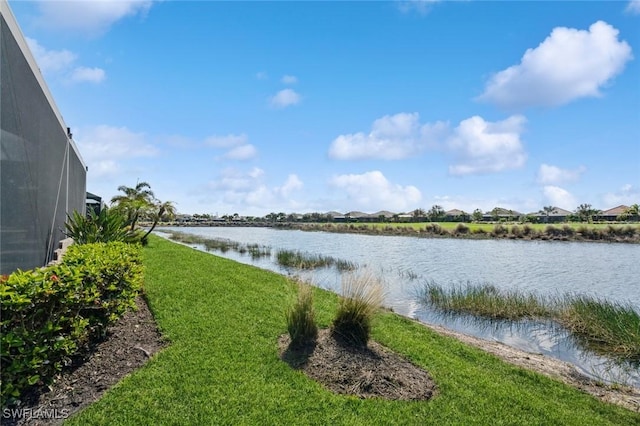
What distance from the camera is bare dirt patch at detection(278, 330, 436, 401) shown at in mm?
4105

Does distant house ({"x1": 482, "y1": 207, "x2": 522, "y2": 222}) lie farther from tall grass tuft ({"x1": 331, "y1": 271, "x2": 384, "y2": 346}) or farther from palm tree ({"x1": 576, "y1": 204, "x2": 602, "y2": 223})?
tall grass tuft ({"x1": 331, "y1": 271, "x2": 384, "y2": 346})

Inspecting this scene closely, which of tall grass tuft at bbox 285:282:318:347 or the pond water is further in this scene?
the pond water

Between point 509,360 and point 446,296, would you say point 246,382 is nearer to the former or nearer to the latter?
point 509,360

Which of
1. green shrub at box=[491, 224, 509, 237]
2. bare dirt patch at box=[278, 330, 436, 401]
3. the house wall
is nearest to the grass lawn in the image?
bare dirt patch at box=[278, 330, 436, 401]

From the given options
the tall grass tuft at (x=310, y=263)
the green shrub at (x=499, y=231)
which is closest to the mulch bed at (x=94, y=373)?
the tall grass tuft at (x=310, y=263)

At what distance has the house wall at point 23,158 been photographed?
5852mm

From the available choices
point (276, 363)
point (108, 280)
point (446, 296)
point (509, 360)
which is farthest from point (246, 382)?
point (446, 296)

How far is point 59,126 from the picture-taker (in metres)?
12.0

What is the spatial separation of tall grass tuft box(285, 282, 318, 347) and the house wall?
4.69 m

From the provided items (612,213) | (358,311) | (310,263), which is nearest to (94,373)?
(358,311)

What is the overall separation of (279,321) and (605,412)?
433 cm

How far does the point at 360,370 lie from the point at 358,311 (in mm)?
870

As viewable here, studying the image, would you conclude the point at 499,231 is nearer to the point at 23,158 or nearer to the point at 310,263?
the point at 310,263

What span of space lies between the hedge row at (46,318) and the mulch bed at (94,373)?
147 mm
